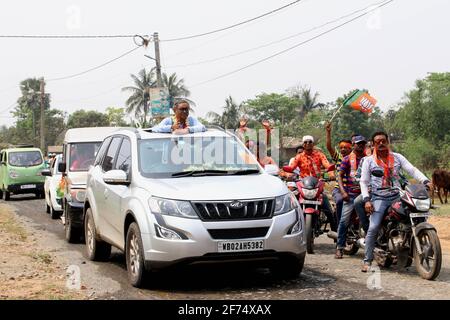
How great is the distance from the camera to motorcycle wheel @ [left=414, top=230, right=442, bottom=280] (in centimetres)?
776

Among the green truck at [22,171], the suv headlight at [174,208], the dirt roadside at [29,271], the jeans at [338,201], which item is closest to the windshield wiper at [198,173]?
the suv headlight at [174,208]

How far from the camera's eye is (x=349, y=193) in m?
10.3

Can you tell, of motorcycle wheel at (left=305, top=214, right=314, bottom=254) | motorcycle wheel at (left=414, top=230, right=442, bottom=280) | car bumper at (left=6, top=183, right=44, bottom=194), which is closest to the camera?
motorcycle wheel at (left=414, top=230, right=442, bottom=280)

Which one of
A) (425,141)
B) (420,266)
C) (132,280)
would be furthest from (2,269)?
(425,141)

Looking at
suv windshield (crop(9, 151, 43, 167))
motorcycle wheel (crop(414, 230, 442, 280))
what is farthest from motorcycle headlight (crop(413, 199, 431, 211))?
suv windshield (crop(9, 151, 43, 167))

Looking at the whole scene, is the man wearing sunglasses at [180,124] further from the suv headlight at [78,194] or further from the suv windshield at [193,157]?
the suv headlight at [78,194]

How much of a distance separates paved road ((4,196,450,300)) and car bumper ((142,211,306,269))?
0.81 feet

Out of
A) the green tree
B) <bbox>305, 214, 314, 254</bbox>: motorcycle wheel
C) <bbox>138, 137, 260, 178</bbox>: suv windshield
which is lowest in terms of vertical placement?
<bbox>305, 214, 314, 254</bbox>: motorcycle wheel

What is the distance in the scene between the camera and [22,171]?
89.5 feet

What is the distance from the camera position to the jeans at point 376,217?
28.2 feet

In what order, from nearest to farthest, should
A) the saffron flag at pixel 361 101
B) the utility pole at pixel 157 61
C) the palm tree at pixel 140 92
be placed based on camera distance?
1. the saffron flag at pixel 361 101
2. the utility pole at pixel 157 61
3. the palm tree at pixel 140 92

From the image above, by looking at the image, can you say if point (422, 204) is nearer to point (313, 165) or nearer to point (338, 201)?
point (338, 201)

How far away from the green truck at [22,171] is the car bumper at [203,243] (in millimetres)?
20985

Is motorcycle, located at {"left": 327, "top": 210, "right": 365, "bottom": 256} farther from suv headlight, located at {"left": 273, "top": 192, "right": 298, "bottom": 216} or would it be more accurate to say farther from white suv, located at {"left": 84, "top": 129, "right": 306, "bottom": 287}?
suv headlight, located at {"left": 273, "top": 192, "right": 298, "bottom": 216}
